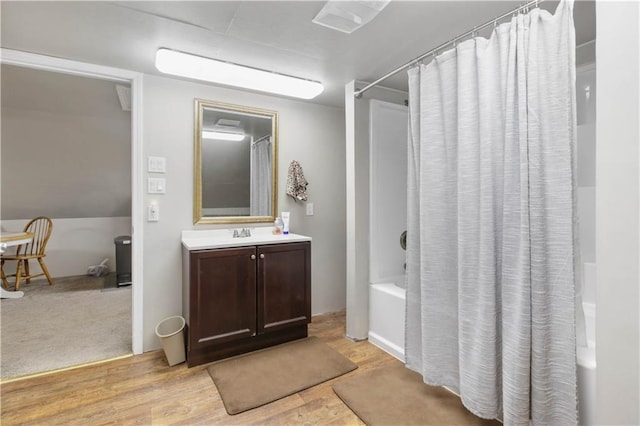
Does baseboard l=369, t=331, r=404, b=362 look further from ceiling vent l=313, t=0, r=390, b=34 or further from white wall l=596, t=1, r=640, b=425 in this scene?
ceiling vent l=313, t=0, r=390, b=34

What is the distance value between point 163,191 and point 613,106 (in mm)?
2640

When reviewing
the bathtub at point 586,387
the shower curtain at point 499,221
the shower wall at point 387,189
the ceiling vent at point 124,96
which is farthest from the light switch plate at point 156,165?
the bathtub at point 586,387

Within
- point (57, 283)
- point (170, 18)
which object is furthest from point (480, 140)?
point (57, 283)

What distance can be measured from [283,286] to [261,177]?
40.1 inches

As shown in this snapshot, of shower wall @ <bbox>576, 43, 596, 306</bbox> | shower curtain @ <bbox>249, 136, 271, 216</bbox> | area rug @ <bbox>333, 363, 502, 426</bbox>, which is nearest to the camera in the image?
area rug @ <bbox>333, 363, 502, 426</bbox>

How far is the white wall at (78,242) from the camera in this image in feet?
15.0

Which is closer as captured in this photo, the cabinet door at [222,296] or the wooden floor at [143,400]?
the wooden floor at [143,400]

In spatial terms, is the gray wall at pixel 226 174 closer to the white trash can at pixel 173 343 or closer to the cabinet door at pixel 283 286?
the cabinet door at pixel 283 286

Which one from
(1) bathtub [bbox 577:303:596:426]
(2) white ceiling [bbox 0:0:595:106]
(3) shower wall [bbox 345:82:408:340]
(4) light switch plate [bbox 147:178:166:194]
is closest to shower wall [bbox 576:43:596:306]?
(2) white ceiling [bbox 0:0:595:106]

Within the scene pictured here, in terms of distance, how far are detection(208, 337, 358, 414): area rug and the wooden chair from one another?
3678 millimetres

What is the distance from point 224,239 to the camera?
2.45 meters

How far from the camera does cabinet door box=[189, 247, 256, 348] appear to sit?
83.3 inches

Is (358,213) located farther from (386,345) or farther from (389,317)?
(386,345)

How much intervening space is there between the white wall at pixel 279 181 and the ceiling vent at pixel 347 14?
126 centimetres
